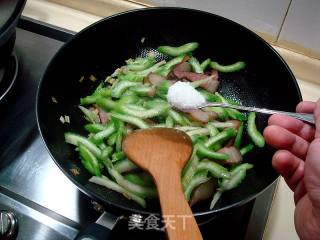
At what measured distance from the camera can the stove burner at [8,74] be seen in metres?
1.24

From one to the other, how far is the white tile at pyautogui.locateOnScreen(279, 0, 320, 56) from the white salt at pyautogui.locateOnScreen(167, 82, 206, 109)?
0.41 meters

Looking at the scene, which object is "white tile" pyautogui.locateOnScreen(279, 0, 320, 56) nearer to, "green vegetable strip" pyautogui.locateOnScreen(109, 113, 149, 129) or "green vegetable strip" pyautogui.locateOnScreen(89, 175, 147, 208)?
"green vegetable strip" pyautogui.locateOnScreen(109, 113, 149, 129)

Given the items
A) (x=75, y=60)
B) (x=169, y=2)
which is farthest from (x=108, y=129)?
(x=169, y=2)

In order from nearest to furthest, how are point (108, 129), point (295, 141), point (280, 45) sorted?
point (295, 141)
point (108, 129)
point (280, 45)

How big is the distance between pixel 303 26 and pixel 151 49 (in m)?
0.49

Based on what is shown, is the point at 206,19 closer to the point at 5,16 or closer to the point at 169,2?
the point at 169,2

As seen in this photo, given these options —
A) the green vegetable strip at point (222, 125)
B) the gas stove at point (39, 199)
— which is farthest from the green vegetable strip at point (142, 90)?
the gas stove at point (39, 199)

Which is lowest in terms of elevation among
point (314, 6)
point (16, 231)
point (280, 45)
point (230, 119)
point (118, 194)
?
point (16, 231)

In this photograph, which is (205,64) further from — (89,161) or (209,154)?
(89,161)

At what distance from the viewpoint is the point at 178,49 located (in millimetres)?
1248

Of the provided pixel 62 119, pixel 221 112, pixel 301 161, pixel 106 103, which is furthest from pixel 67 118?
pixel 301 161

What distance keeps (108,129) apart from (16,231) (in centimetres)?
34

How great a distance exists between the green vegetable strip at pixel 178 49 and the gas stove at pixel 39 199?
0.45 m

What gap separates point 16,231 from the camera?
95 centimetres
